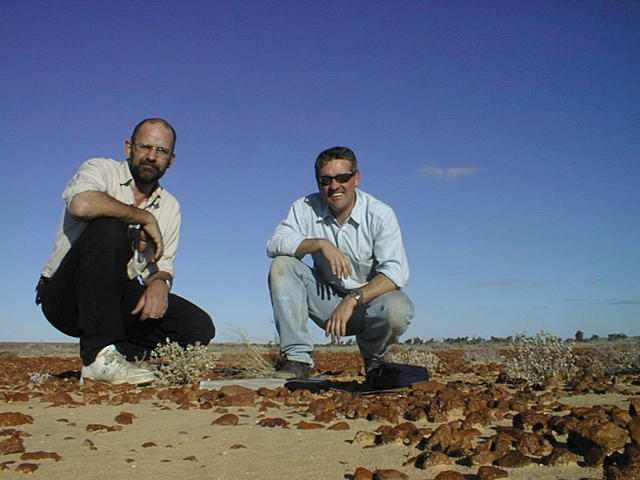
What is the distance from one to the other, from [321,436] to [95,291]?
2.83m

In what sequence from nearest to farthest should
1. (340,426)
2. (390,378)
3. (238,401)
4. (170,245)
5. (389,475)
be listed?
(389,475) → (340,426) → (238,401) → (390,378) → (170,245)

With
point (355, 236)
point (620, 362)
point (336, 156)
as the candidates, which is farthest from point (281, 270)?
point (620, 362)

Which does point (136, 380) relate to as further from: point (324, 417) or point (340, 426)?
point (340, 426)

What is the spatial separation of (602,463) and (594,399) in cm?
192

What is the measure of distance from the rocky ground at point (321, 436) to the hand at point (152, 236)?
5.27 ft

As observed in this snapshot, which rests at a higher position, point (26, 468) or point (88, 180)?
point (88, 180)

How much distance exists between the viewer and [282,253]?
17.6 ft

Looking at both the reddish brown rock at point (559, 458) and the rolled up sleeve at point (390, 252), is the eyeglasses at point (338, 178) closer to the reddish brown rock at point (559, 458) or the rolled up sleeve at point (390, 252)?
the rolled up sleeve at point (390, 252)

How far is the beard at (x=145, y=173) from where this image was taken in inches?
212

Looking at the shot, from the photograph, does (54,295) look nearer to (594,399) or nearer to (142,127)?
(142,127)

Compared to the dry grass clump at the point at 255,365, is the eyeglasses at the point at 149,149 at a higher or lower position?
higher

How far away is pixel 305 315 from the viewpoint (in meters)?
5.29

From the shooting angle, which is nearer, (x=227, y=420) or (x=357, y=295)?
(x=227, y=420)

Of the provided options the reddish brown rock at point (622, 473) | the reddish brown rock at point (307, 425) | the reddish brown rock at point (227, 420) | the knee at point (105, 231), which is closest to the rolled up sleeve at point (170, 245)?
the knee at point (105, 231)
